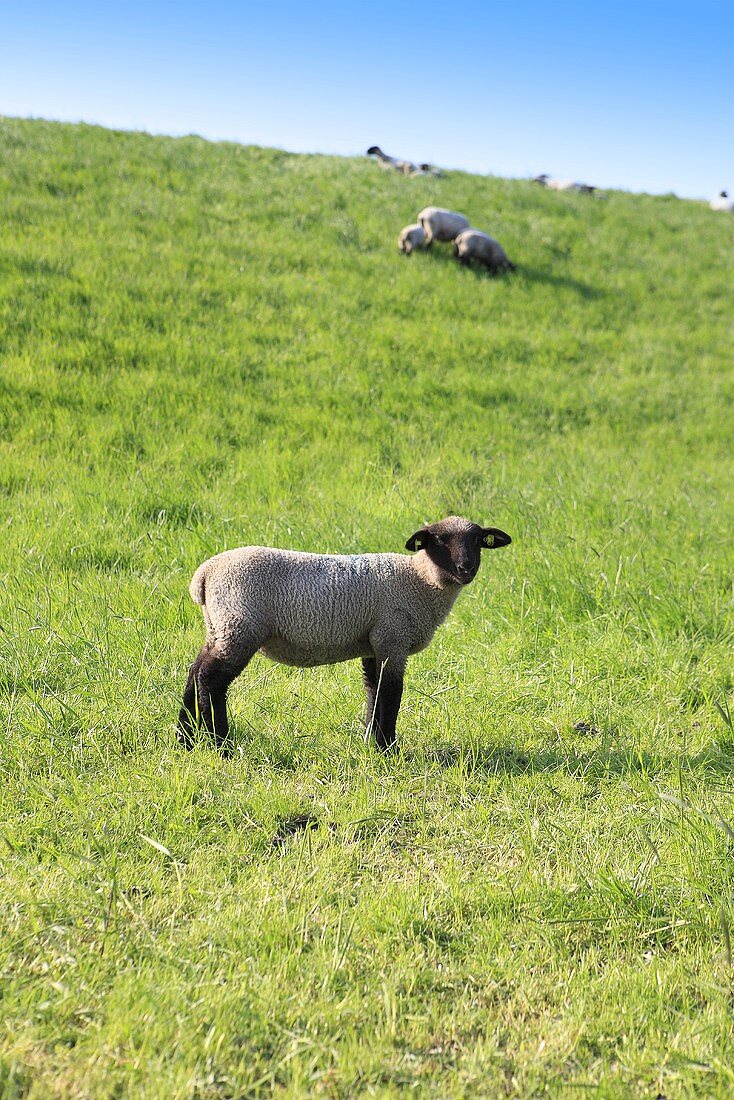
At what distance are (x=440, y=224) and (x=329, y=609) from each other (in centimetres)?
1404

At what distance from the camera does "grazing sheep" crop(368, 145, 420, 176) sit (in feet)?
75.2

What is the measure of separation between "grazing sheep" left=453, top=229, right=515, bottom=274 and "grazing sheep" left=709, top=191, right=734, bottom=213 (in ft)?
55.4

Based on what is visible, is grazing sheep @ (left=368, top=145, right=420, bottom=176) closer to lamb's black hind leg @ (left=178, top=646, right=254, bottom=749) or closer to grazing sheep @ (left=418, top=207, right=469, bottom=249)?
grazing sheep @ (left=418, top=207, right=469, bottom=249)

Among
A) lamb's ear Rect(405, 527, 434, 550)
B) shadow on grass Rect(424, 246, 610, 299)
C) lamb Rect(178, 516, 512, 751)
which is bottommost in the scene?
lamb Rect(178, 516, 512, 751)

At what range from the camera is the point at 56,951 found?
294 cm

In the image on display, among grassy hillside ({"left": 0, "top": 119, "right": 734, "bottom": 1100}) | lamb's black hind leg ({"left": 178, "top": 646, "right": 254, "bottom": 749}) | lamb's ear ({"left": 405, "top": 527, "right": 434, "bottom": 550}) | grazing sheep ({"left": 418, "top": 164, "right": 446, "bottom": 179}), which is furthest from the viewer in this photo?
grazing sheep ({"left": 418, "top": 164, "right": 446, "bottom": 179})

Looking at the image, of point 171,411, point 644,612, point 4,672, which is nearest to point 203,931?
point 4,672

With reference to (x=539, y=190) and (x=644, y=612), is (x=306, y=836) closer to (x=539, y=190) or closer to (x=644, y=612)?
(x=644, y=612)

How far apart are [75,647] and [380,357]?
8.16 metres

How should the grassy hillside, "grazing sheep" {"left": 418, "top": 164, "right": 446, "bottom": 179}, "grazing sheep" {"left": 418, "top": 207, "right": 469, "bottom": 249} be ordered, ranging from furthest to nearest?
"grazing sheep" {"left": 418, "top": 164, "right": 446, "bottom": 179} < "grazing sheep" {"left": 418, "top": 207, "right": 469, "bottom": 249} < the grassy hillside

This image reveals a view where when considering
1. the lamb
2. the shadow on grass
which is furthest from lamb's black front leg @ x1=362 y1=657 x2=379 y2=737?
the shadow on grass

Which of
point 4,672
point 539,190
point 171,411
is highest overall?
point 539,190

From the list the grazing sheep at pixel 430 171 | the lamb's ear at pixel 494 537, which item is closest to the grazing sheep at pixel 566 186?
the grazing sheep at pixel 430 171

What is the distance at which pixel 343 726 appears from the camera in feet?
15.6
